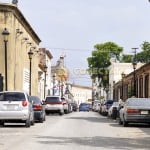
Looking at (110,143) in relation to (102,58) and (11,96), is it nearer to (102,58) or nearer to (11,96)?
(11,96)

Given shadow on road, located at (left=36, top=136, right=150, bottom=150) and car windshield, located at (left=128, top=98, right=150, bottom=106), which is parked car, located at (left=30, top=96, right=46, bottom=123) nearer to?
car windshield, located at (left=128, top=98, right=150, bottom=106)

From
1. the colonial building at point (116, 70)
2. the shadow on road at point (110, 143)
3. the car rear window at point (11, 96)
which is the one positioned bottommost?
the shadow on road at point (110, 143)

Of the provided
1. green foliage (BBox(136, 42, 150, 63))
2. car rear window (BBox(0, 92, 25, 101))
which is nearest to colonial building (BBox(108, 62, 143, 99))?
green foliage (BBox(136, 42, 150, 63))

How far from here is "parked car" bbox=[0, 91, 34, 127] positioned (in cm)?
2736

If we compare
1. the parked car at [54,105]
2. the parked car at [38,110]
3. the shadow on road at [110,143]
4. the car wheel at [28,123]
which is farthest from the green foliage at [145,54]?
the shadow on road at [110,143]

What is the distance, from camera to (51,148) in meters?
16.5

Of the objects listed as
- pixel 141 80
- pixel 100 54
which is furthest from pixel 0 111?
pixel 100 54

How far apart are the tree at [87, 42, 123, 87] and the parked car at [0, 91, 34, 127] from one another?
88.2 meters

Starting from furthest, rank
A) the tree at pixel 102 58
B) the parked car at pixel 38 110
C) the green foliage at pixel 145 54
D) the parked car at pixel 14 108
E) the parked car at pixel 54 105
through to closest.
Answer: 1. the green foliage at pixel 145 54
2. the tree at pixel 102 58
3. the parked car at pixel 54 105
4. the parked car at pixel 38 110
5. the parked car at pixel 14 108

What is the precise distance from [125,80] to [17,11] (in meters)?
23.9

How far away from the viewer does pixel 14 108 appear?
27.5 m

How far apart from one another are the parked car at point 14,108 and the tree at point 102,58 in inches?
3471

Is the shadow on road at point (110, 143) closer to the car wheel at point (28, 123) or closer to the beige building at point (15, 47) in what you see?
the car wheel at point (28, 123)

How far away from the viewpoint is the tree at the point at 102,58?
116156mm
